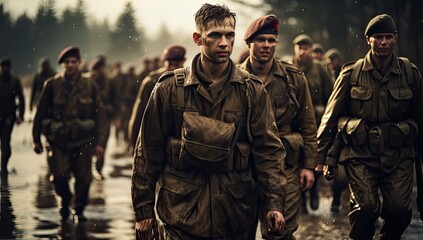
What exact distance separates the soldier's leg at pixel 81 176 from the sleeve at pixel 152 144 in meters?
6.91

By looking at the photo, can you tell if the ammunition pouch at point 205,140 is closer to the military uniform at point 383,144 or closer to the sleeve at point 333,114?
the military uniform at point 383,144

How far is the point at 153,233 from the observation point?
779cm

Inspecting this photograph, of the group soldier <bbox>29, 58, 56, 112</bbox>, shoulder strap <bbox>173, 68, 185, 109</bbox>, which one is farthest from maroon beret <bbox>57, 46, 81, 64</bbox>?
soldier <bbox>29, 58, 56, 112</bbox>

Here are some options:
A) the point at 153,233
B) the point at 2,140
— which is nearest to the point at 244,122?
the point at 153,233

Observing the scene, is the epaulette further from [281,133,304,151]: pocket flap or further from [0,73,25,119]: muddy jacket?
[0,73,25,119]: muddy jacket

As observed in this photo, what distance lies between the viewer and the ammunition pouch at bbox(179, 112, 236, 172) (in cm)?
768

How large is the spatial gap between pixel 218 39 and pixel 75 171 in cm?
726

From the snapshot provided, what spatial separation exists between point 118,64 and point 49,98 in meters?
19.2

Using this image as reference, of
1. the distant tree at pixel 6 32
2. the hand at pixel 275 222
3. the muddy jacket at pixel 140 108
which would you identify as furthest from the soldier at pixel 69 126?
the distant tree at pixel 6 32

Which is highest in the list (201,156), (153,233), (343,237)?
(201,156)

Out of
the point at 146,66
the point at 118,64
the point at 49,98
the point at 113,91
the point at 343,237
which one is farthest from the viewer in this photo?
the point at 118,64

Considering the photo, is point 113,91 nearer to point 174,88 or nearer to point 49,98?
point 49,98

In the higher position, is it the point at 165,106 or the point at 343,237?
the point at 165,106

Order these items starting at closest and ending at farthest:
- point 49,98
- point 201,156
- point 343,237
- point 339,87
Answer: point 201,156 → point 339,87 → point 343,237 → point 49,98
